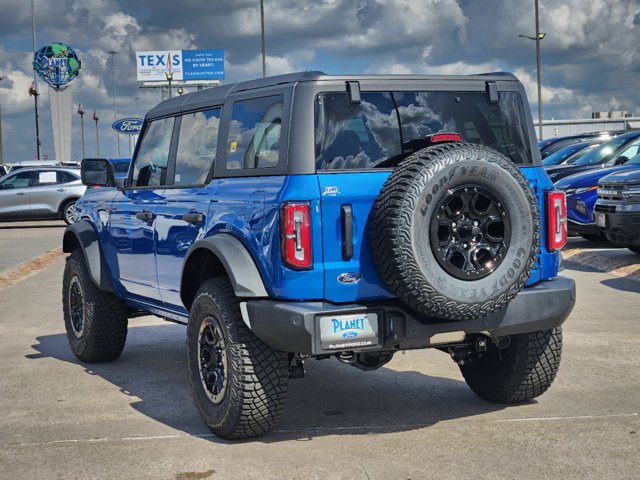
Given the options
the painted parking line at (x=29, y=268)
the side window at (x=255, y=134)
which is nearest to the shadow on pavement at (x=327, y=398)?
the side window at (x=255, y=134)

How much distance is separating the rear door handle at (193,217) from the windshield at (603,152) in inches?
509

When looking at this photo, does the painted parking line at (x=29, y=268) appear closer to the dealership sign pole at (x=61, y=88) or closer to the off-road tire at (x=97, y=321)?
the off-road tire at (x=97, y=321)

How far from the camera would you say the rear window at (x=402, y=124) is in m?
5.31

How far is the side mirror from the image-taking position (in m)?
7.76

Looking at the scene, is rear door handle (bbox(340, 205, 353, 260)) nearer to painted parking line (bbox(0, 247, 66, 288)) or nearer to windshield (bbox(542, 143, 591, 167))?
painted parking line (bbox(0, 247, 66, 288))

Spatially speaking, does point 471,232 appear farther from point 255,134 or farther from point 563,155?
point 563,155

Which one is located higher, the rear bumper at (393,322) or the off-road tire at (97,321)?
the rear bumper at (393,322)

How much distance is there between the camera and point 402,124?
551cm

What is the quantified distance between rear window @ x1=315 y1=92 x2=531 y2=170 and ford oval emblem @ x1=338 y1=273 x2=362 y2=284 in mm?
558

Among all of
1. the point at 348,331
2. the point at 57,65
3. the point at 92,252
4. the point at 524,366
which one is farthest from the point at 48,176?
the point at 57,65

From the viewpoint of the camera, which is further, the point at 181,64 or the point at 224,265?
the point at 181,64

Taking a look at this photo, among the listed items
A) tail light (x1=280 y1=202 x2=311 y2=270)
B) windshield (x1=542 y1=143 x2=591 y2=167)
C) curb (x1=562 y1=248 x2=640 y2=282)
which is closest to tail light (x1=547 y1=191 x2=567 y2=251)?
tail light (x1=280 y1=202 x2=311 y2=270)

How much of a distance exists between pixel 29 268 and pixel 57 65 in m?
40.5

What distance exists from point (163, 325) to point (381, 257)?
5.38 metres
